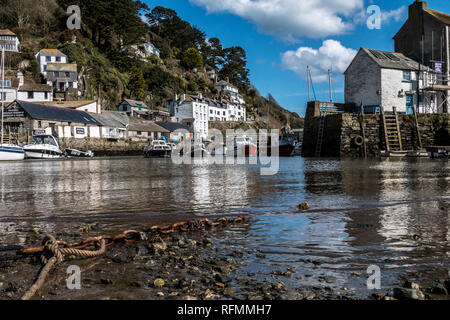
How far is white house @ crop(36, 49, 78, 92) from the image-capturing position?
7438cm

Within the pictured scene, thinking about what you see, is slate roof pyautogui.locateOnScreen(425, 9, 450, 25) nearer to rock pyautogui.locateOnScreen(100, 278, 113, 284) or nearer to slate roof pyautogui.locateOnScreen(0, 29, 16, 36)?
rock pyautogui.locateOnScreen(100, 278, 113, 284)

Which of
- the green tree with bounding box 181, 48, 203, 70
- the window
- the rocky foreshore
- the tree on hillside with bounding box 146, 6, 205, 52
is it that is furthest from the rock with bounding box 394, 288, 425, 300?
the tree on hillside with bounding box 146, 6, 205, 52

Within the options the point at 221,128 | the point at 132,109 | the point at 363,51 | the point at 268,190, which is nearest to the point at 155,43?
the point at 221,128

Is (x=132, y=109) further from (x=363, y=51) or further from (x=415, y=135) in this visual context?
(x=415, y=135)

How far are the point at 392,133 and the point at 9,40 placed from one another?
8040cm

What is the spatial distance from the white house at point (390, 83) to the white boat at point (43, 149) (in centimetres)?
3941

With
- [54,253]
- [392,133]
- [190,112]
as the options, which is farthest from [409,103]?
[190,112]

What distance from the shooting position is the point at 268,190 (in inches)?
456

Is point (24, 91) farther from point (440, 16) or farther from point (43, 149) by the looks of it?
point (440, 16)

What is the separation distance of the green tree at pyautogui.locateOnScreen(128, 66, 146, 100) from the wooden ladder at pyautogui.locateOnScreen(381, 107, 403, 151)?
2598 inches

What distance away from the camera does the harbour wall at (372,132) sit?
36562 millimetres

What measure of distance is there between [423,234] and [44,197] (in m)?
9.68

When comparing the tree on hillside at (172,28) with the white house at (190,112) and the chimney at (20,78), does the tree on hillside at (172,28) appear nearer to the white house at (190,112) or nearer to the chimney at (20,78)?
the white house at (190,112)
